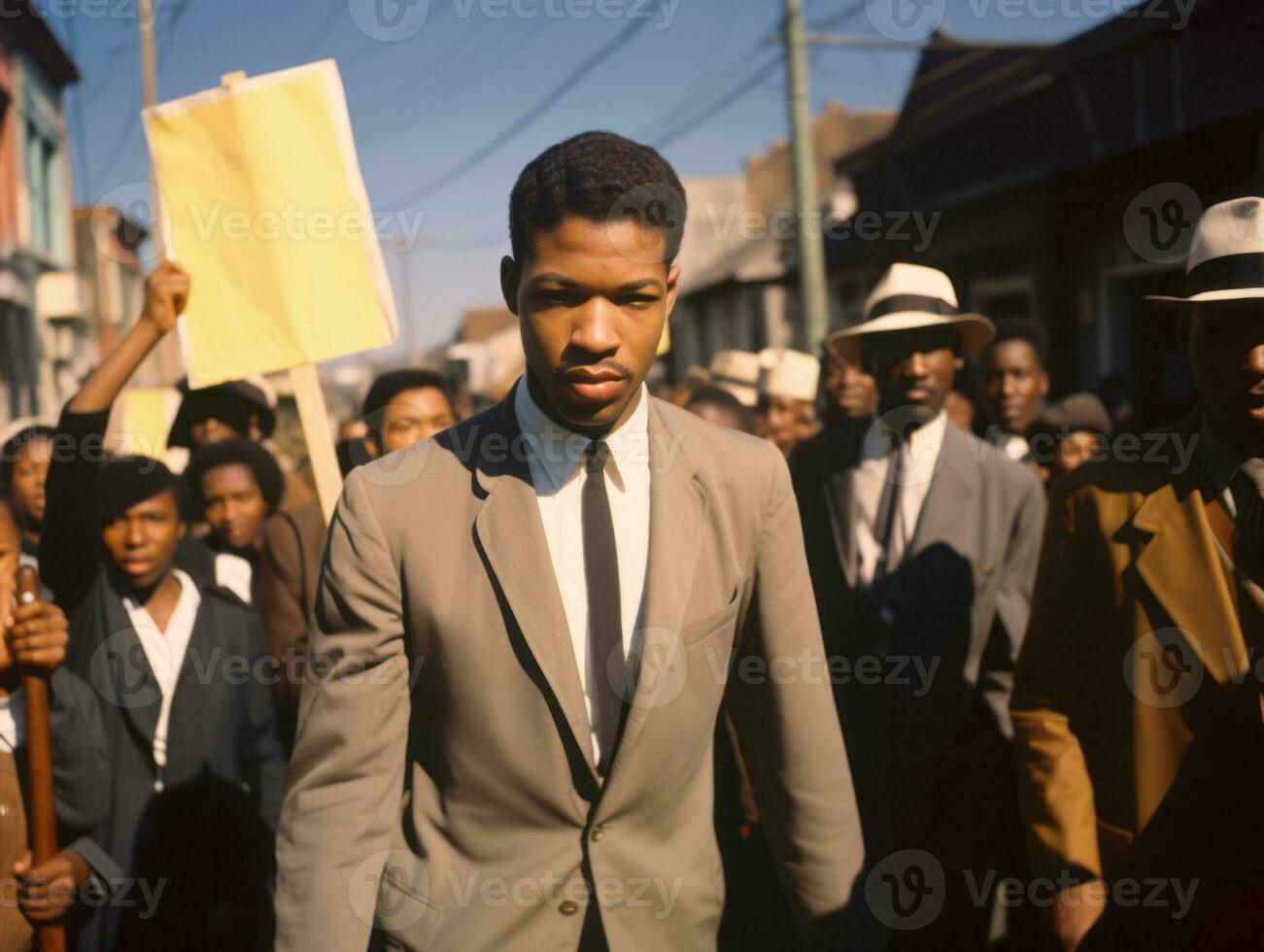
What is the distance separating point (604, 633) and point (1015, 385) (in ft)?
13.1

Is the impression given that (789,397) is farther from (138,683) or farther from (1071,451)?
(138,683)

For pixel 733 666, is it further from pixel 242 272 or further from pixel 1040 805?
pixel 242 272

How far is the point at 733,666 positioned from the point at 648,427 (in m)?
0.49

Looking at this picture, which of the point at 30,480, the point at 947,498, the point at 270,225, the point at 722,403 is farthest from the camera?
the point at 722,403

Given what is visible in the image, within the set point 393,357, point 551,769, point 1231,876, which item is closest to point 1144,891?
point 1231,876

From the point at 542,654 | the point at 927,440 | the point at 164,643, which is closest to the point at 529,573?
the point at 542,654

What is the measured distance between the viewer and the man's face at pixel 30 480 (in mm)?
4262

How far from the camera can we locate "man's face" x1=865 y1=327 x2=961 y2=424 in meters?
3.94

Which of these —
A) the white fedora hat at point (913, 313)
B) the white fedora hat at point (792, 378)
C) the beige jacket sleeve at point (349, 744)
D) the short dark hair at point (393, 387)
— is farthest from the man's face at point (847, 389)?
the beige jacket sleeve at point (349, 744)

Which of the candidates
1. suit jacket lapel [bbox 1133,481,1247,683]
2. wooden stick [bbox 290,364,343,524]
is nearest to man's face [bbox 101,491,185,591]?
wooden stick [bbox 290,364,343,524]

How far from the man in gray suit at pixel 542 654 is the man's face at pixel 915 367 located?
1928mm

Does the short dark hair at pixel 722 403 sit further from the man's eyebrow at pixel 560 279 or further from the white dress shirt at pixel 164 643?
the man's eyebrow at pixel 560 279

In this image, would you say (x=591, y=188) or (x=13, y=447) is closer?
(x=591, y=188)

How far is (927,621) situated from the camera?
3639mm
